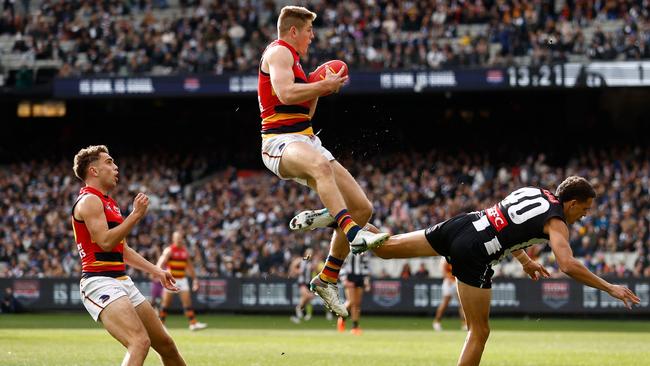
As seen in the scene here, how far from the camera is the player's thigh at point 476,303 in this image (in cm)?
1095

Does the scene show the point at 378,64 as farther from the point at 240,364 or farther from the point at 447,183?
the point at 240,364

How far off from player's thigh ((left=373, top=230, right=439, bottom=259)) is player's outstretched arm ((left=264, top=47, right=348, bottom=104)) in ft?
5.46

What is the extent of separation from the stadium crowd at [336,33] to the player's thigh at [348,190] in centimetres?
2458

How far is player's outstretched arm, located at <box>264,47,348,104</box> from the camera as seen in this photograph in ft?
33.6

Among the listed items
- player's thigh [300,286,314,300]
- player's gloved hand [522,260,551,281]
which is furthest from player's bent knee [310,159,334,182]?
player's thigh [300,286,314,300]

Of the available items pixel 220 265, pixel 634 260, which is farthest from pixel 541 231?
pixel 220 265

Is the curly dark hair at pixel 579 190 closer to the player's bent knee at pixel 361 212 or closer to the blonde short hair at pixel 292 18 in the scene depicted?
the player's bent knee at pixel 361 212

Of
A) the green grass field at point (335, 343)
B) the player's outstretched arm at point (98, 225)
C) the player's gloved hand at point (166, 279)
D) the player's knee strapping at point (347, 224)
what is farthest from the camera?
the green grass field at point (335, 343)

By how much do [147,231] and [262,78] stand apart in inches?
1075

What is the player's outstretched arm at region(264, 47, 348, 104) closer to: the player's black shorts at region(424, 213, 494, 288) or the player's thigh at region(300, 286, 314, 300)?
the player's black shorts at region(424, 213, 494, 288)

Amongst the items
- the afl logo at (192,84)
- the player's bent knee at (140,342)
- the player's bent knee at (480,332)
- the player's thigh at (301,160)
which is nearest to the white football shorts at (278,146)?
the player's thigh at (301,160)

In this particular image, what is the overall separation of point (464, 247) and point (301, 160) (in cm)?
178

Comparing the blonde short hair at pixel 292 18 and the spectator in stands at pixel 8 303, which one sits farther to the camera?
the spectator in stands at pixel 8 303

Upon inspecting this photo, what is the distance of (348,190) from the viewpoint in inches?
431
